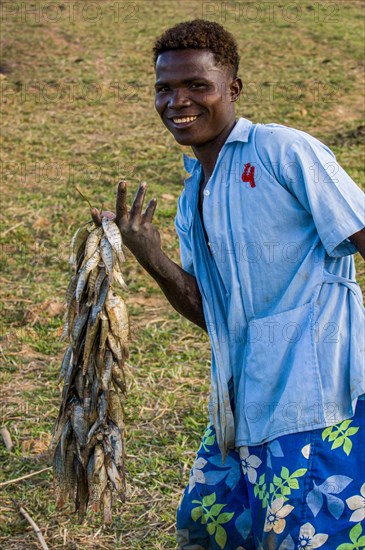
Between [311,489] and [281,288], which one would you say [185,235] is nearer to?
[281,288]

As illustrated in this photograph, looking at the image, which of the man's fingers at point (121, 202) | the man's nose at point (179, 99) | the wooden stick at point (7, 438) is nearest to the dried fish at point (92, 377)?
the man's fingers at point (121, 202)

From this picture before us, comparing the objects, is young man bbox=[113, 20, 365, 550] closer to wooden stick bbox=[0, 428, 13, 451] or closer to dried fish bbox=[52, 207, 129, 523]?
dried fish bbox=[52, 207, 129, 523]

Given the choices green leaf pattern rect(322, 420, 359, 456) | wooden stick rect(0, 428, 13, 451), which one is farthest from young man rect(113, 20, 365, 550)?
wooden stick rect(0, 428, 13, 451)

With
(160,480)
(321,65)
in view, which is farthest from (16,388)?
(321,65)

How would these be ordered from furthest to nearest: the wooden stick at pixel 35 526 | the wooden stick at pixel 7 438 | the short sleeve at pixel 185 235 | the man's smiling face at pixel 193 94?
the wooden stick at pixel 7 438, the wooden stick at pixel 35 526, the short sleeve at pixel 185 235, the man's smiling face at pixel 193 94

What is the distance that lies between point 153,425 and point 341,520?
1708 mm

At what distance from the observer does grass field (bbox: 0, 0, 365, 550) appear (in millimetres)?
3322

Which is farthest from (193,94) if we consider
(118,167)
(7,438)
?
(118,167)

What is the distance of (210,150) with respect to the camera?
232 cm

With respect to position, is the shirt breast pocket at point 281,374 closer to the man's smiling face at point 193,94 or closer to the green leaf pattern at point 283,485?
the green leaf pattern at point 283,485

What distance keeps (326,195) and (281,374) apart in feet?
1.43

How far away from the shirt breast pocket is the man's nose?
0.56 meters

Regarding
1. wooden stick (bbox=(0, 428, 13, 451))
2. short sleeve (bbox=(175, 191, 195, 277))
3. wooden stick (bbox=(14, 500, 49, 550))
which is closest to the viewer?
short sleeve (bbox=(175, 191, 195, 277))

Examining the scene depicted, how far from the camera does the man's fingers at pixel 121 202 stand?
210cm
